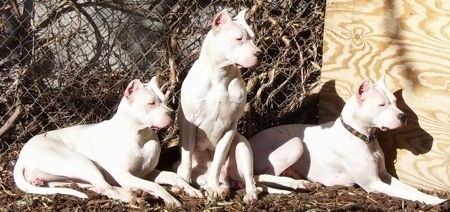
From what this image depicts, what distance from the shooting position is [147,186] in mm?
5422

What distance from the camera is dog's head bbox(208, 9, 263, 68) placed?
526cm

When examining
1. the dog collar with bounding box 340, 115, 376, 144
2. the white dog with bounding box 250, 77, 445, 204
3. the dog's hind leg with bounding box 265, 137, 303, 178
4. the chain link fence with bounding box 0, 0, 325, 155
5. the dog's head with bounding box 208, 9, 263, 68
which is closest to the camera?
the dog's head with bounding box 208, 9, 263, 68

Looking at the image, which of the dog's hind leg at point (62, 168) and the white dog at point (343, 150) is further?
the white dog at point (343, 150)

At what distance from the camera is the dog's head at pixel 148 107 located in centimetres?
536

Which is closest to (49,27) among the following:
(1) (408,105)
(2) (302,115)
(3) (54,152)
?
(3) (54,152)

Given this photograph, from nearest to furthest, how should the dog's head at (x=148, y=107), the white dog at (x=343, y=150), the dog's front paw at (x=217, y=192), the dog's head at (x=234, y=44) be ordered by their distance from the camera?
the dog's head at (x=234, y=44), the dog's head at (x=148, y=107), the dog's front paw at (x=217, y=192), the white dog at (x=343, y=150)

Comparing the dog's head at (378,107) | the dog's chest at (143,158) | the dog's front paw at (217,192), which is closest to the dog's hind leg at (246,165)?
the dog's front paw at (217,192)

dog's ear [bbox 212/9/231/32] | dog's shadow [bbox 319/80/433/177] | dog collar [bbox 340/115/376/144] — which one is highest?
dog's ear [bbox 212/9/231/32]

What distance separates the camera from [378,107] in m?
5.55

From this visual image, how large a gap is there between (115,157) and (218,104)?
0.85 metres

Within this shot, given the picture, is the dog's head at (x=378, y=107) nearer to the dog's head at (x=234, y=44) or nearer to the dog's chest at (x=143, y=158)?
the dog's head at (x=234, y=44)

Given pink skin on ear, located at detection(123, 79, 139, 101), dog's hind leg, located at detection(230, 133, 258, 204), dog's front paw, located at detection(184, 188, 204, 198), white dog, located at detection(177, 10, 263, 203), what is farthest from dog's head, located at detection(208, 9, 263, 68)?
dog's front paw, located at detection(184, 188, 204, 198)

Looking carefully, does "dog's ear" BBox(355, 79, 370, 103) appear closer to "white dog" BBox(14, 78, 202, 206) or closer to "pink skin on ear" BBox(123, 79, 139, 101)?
"white dog" BBox(14, 78, 202, 206)

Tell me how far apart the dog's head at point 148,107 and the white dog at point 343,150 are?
995 millimetres
